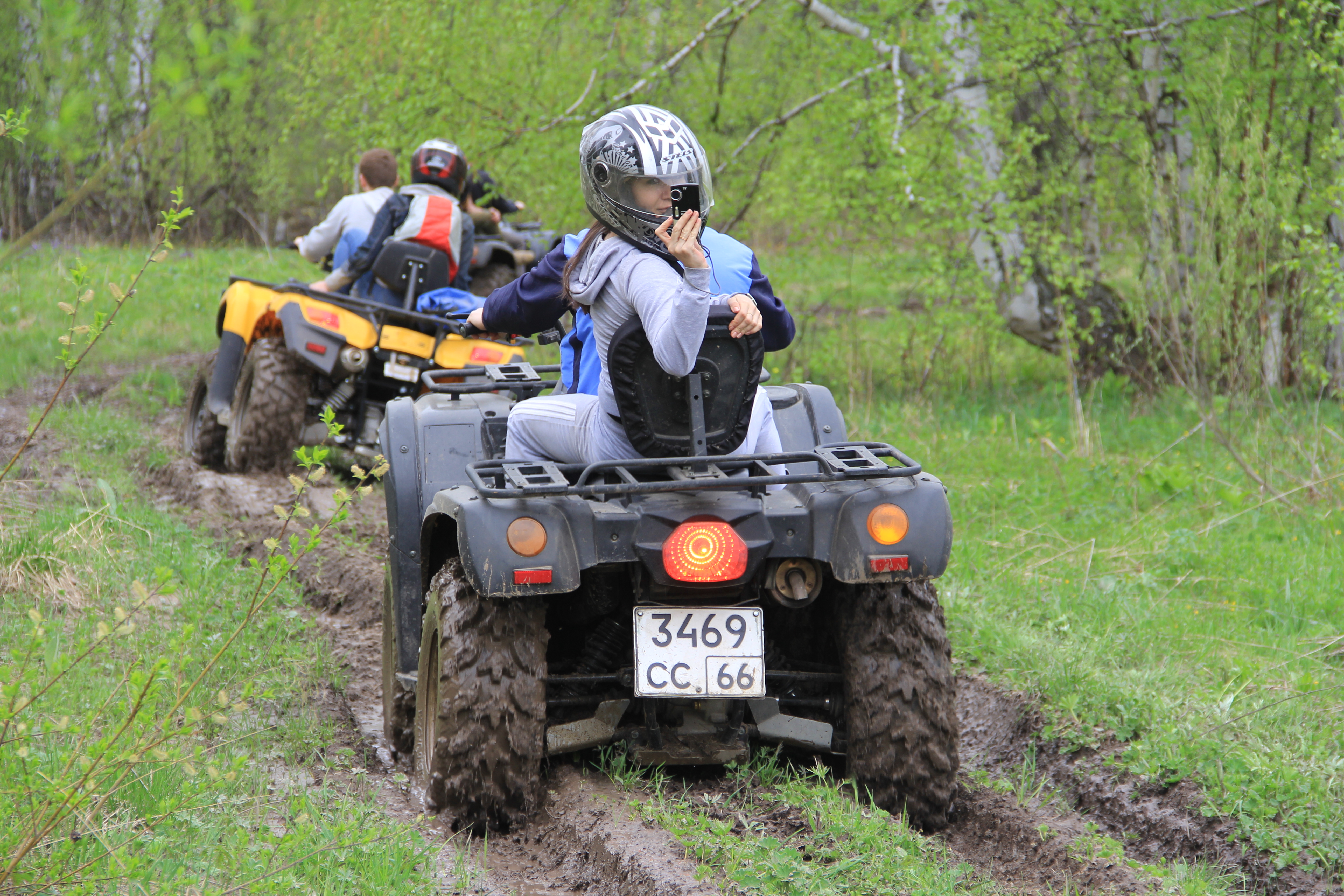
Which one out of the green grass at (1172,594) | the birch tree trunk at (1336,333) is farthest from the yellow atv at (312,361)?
the birch tree trunk at (1336,333)

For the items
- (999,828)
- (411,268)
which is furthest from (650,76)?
(999,828)

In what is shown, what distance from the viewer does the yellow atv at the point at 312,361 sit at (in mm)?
7234

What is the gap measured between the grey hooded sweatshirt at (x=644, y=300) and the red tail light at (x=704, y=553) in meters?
0.37

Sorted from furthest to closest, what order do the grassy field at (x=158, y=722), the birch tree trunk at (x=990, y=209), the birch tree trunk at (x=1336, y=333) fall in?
the birch tree trunk at (x=990, y=209)
the birch tree trunk at (x=1336, y=333)
the grassy field at (x=158, y=722)

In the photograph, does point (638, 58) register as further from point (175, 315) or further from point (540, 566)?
point (540, 566)

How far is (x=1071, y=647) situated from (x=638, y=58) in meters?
7.51

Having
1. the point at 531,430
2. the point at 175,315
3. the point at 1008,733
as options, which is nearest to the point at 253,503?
the point at 531,430

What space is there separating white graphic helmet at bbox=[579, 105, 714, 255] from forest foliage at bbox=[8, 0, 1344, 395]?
169 inches

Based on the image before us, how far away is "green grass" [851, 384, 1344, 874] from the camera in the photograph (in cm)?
376

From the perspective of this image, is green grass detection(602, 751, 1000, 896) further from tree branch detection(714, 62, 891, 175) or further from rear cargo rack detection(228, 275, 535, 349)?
tree branch detection(714, 62, 891, 175)

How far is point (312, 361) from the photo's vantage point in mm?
7156

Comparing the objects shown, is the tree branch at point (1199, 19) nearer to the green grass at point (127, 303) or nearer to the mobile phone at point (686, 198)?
the mobile phone at point (686, 198)

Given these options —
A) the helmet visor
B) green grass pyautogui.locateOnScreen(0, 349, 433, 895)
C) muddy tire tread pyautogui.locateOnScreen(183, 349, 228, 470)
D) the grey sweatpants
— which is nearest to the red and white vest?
muddy tire tread pyautogui.locateOnScreen(183, 349, 228, 470)

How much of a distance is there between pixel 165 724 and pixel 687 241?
4.77 feet
